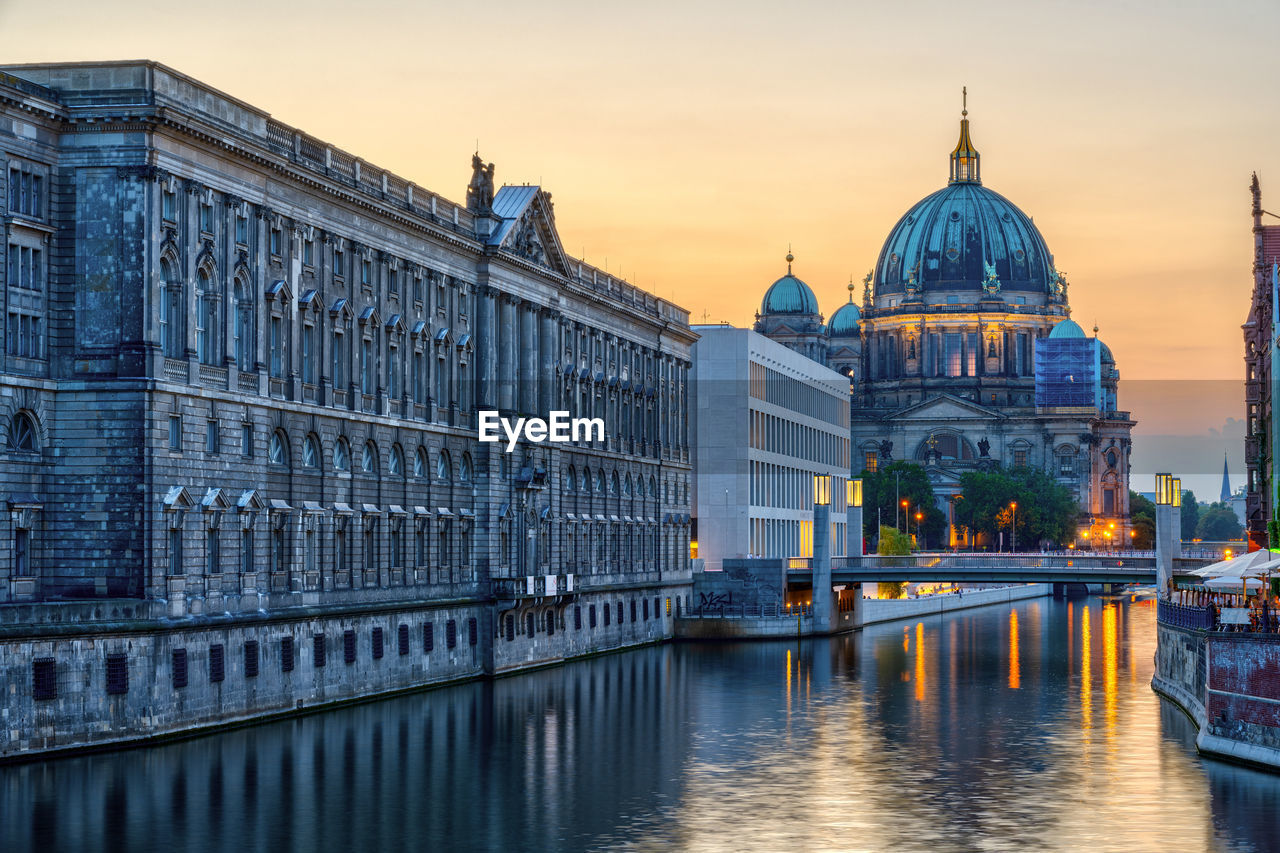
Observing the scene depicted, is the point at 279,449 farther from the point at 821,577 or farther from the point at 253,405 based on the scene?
→ the point at 821,577

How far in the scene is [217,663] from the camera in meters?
66.8

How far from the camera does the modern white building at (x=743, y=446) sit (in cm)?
13925

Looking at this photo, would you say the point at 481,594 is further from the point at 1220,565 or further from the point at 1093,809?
the point at 1093,809

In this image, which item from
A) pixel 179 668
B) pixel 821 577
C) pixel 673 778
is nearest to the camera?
pixel 673 778

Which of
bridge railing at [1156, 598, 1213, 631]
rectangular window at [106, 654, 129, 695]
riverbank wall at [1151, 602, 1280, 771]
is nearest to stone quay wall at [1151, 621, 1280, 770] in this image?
riverbank wall at [1151, 602, 1280, 771]

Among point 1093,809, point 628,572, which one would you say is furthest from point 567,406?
point 1093,809

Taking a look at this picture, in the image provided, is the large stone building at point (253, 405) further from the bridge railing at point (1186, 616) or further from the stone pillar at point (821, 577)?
the stone pillar at point (821, 577)

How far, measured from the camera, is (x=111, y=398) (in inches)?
2527

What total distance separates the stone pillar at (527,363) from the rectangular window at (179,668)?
37.0 m

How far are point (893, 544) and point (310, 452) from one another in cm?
12104

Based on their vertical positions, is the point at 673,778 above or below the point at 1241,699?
below

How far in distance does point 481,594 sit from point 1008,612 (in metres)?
102

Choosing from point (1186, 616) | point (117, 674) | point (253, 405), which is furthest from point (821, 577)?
point (117, 674)

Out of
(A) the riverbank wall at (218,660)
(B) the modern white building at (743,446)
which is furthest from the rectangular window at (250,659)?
(B) the modern white building at (743,446)
